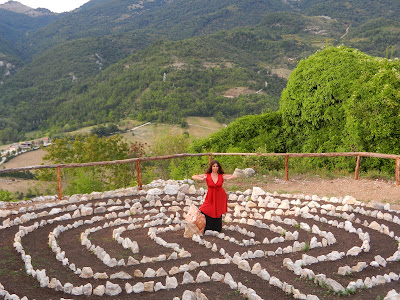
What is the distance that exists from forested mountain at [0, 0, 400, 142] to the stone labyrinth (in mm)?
40720

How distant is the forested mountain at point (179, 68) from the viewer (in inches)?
2603

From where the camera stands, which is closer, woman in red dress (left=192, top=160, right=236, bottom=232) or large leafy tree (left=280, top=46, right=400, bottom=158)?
woman in red dress (left=192, top=160, right=236, bottom=232)

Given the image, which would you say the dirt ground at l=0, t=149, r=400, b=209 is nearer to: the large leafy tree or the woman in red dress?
the large leafy tree

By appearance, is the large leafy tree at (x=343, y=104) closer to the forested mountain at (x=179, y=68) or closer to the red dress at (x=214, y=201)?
the red dress at (x=214, y=201)

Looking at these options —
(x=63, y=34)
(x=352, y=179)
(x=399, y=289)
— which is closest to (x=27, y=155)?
(x=352, y=179)

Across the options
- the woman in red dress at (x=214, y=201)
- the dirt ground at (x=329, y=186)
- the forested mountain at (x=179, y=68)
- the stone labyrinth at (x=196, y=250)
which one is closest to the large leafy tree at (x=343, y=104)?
the dirt ground at (x=329, y=186)

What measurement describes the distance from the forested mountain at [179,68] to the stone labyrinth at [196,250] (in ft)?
134

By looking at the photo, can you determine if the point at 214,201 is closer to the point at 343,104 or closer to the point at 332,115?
the point at 343,104

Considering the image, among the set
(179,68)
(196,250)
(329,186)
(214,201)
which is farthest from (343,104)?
(179,68)

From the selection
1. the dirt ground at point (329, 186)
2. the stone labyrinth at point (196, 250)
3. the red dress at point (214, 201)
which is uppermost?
the red dress at point (214, 201)

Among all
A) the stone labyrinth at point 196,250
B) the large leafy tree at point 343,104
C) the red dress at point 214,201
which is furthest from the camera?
the large leafy tree at point 343,104

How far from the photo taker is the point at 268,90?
69.4m

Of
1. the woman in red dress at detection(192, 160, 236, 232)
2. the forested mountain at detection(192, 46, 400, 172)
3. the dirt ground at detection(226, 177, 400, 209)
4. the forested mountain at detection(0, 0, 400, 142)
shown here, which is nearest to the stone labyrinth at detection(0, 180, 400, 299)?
the woman in red dress at detection(192, 160, 236, 232)

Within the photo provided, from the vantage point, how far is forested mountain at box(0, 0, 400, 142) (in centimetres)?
6612
